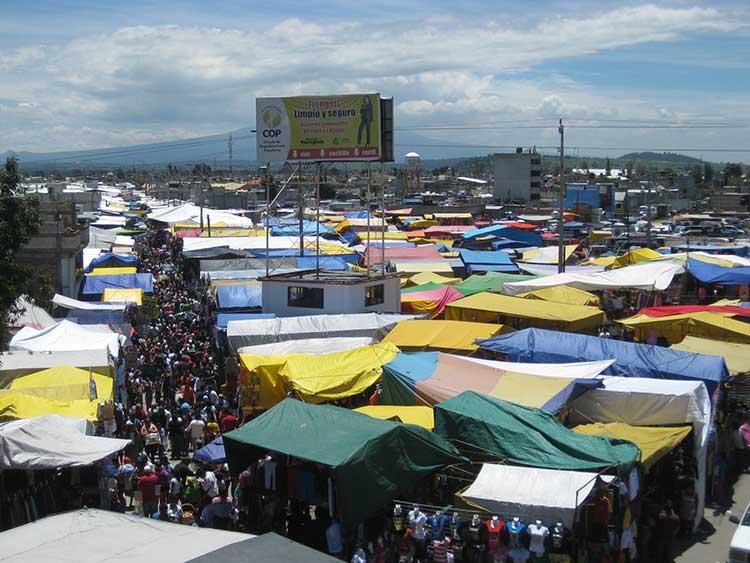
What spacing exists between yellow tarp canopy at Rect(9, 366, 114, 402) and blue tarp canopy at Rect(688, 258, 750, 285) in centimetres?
1682

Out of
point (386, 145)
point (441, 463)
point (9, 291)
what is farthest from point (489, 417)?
point (386, 145)

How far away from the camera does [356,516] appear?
876 cm

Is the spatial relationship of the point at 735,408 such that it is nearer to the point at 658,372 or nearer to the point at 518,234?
the point at 658,372

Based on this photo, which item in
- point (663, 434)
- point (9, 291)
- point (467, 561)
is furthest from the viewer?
point (9, 291)

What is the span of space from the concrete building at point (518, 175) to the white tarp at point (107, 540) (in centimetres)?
10740

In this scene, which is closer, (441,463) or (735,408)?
(441,463)

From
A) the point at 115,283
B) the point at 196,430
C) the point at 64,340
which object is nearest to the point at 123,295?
the point at 115,283

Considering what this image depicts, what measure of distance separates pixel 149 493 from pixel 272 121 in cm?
1407

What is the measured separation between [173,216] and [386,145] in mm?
33975

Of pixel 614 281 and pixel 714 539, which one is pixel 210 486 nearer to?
pixel 714 539

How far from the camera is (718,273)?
77.7 ft

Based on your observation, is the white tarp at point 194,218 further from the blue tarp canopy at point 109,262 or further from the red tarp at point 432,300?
the red tarp at point 432,300

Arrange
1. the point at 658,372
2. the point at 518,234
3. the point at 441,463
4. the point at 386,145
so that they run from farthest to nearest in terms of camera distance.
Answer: the point at 518,234, the point at 386,145, the point at 658,372, the point at 441,463

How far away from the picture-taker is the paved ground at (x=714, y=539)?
32.8 feet
